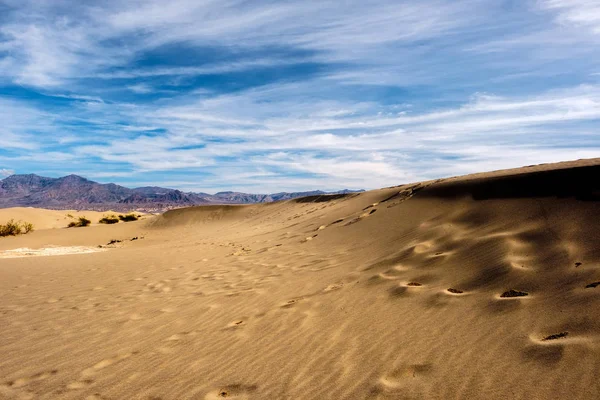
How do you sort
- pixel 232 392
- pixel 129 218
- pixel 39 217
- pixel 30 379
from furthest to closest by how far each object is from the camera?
pixel 129 218 < pixel 39 217 < pixel 30 379 < pixel 232 392

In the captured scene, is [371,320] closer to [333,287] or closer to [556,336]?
[333,287]

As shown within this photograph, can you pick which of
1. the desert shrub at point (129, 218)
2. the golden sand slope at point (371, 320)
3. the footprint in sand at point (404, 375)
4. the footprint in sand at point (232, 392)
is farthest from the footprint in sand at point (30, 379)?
the desert shrub at point (129, 218)

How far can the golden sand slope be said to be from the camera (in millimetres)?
2332

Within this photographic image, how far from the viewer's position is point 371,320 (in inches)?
132

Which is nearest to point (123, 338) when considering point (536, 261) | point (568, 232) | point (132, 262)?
point (536, 261)

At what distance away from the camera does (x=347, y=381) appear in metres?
2.44

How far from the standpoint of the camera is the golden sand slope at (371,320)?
233cm

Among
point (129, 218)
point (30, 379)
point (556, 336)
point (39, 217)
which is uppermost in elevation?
point (39, 217)

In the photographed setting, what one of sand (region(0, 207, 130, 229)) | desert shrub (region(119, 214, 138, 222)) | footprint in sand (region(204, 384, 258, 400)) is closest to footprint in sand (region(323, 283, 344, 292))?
footprint in sand (region(204, 384, 258, 400))

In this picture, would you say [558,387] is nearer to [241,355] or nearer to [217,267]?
[241,355]

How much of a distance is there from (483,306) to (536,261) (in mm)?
992

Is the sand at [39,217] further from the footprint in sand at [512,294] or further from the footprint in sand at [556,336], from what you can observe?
the footprint in sand at [556,336]

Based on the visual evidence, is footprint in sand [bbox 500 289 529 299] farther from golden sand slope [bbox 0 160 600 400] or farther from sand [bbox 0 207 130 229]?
sand [bbox 0 207 130 229]

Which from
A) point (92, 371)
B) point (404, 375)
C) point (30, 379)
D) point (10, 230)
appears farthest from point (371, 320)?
point (10, 230)
